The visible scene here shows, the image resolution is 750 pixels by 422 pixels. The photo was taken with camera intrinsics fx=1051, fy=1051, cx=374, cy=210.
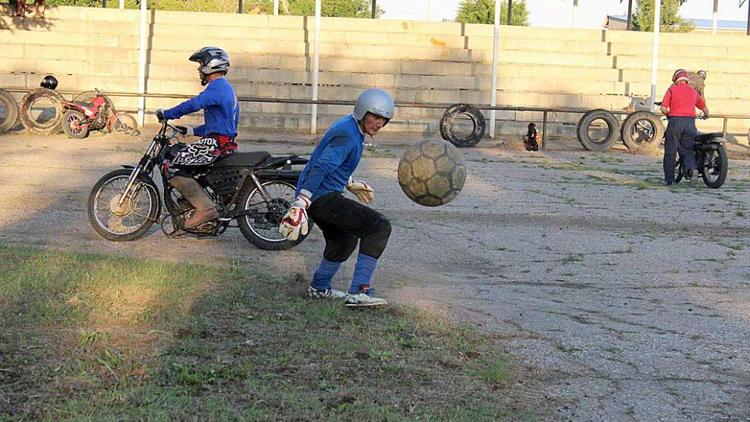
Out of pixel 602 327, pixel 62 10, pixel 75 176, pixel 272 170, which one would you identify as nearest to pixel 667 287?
pixel 602 327

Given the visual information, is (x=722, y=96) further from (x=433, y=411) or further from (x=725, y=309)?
(x=433, y=411)

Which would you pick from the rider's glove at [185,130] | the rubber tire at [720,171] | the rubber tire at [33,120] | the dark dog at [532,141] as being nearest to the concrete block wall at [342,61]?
the dark dog at [532,141]

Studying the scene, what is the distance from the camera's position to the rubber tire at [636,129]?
23.7 meters

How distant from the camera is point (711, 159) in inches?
659

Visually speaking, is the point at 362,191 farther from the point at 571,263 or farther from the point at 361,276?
the point at 571,263

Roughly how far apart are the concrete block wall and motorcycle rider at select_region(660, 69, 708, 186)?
10.8 m

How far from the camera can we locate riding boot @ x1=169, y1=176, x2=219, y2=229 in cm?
965

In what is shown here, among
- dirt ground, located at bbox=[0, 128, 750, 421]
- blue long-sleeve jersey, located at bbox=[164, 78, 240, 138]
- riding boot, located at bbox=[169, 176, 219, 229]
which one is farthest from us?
riding boot, located at bbox=[169, 176, 219, 229]

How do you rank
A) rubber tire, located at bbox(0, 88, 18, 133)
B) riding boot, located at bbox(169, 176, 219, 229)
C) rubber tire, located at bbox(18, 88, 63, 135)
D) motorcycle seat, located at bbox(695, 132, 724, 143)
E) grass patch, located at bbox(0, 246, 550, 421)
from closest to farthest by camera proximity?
1. grass patch, located at bbox(0, 246, 550, 421)
2. riding boot, located at bbox(169, 176, 219, 229)
3. motorcycle seat, located at bbox(695, 132, 724, 143)
4. rubber tire, located at bbox(18, 88, 63, 135)
5. rubber tire, located at bbox(0, 88, 18, 133)

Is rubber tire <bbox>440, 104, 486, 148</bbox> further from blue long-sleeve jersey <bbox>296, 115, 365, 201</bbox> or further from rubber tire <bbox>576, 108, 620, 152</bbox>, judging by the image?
blue long-sleeve jersey <bbox>296, 115, 365, 201</bbox>

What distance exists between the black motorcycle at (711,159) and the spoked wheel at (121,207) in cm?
994

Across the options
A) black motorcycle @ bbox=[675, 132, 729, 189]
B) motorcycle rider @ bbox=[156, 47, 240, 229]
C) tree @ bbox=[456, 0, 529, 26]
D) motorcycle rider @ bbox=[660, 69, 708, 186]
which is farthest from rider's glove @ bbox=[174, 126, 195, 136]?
tree @ bbox=[456, 0, 529, 26]

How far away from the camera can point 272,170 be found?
31.9 feet

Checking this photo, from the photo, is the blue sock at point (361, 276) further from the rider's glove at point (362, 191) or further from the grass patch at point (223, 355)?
the rider's glove at point (362, 191)
